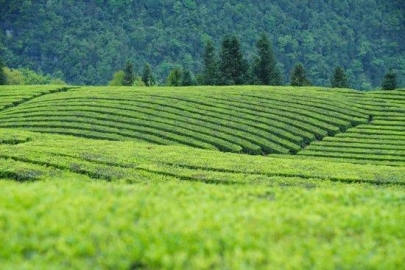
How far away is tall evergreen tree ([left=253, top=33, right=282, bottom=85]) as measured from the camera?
300ft

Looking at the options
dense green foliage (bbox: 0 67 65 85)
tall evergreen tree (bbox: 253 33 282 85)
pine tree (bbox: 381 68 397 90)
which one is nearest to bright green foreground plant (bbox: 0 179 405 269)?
pine tree (bbox: 381 68 397 90)

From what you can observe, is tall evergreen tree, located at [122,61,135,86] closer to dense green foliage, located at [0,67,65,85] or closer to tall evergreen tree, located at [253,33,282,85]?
dense green foliage, located at [0,67,65,85]

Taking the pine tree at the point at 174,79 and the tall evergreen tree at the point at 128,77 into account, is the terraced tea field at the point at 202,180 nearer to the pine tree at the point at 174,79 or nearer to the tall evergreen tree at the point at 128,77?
the pine tree at the point at 174,79

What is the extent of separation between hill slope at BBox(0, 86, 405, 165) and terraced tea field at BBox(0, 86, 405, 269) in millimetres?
151

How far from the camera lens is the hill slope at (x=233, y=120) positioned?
44.7 metres

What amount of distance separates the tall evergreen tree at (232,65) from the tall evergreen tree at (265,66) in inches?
132

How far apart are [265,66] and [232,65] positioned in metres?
6.54

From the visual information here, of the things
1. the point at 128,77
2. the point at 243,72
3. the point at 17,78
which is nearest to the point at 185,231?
the point at 243,72

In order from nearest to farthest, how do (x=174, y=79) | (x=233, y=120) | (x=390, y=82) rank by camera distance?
1. (x=233, y=120)
2. (x=390, y=82)
3. (x=174, y=79)

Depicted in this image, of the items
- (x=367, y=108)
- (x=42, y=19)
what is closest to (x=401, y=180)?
(x=367, y=108)

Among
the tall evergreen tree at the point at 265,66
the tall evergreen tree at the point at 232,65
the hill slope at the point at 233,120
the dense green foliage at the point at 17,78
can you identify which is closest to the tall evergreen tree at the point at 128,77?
the dense green foliage at the point at 17,78

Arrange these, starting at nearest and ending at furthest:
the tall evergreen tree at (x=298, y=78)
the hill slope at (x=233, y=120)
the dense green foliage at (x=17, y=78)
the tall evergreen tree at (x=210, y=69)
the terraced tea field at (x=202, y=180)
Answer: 1. the terraced tea field at (x=202, y=180)
2. the hill slope at (x=233, y=120)
3. the tall evergreen tree at (x=210, y=69)
4. the tall evergreen tree at (x=298, y=78)
5. the dense green foliage at (x=17, y=78)

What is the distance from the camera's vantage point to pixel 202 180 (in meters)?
27.3

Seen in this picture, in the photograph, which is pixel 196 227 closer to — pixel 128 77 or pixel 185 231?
pixel 185 231
